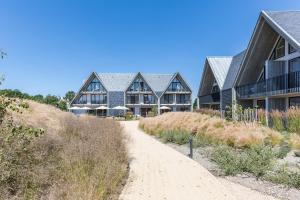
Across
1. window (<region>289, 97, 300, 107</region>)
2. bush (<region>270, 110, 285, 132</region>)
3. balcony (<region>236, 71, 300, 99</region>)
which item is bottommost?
bush (<region>270, 110, 285, 132</region>)

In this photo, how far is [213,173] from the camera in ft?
29.1

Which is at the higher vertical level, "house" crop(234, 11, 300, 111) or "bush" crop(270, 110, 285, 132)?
"house" crop(234, 11, 300, 111)

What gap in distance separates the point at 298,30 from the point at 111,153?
16.1 metres

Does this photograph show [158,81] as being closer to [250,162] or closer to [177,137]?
[177,137]

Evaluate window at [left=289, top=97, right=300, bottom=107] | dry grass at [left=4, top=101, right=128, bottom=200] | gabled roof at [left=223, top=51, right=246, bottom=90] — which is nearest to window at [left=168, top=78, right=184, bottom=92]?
gabled roof at [left=223, top=51, right=246, bottom=90]

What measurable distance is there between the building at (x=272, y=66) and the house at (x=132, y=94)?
32256 millimetres

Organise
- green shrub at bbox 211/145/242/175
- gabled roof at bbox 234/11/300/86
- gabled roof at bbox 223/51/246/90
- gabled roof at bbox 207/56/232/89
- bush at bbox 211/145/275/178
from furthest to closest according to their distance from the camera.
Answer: gabled roof at bbox 207/56/232/89 < gabled roof at bbox 223/51/246/90 < gabled roof at bbox 234/11/300/86 < green shrub at bbox 211/145/242/175 < bush at bbox 211/145/275/178

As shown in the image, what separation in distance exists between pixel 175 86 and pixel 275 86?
42538 mm

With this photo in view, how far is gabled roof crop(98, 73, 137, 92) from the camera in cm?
6295

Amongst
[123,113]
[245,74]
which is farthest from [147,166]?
[123,113]

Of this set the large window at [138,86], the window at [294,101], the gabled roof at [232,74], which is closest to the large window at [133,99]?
the large window at [138,86]

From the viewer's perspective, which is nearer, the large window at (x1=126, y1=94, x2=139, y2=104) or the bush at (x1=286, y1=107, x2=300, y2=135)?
the bush at (x1=286, y1=107, x2=300, y2=135)

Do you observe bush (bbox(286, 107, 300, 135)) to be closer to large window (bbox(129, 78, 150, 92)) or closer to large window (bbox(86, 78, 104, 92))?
large window (bbox(129, 78, 150, 92))

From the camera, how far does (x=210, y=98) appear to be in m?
37.8
